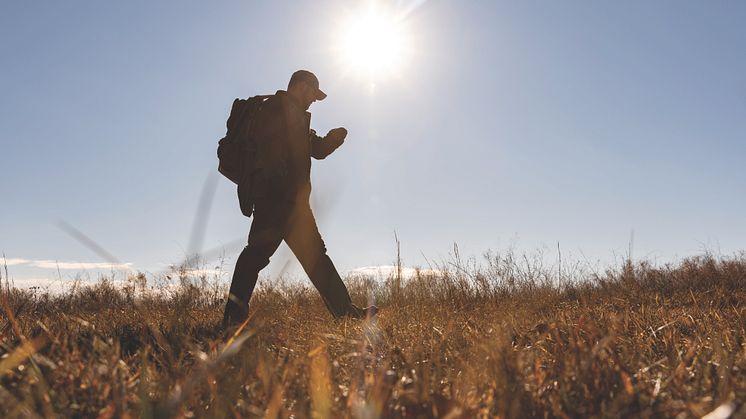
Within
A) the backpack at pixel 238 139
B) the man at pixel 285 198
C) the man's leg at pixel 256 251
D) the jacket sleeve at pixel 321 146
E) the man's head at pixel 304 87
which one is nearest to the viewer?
the man's leg at pixel 256 251

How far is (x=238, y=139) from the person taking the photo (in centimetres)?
377

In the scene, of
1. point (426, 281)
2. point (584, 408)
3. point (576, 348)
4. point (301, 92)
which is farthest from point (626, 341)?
point (426, 281)

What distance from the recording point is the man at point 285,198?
3549mm

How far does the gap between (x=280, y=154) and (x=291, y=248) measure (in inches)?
28.7

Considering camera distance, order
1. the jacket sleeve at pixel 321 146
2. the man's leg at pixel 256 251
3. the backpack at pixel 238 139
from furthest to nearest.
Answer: the jacket sleeve at pixel 321 146
the backpack at pixel 238 139
the man's leg at pixel 256 251

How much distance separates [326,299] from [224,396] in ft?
8.30

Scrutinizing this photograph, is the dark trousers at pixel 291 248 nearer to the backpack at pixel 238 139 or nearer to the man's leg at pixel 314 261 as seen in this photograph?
the man's leg at pixel 314 261

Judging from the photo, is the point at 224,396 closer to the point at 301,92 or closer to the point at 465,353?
the point at 465,353

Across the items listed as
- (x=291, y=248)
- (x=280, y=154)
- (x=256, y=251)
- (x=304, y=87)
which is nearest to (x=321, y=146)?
(x=304, y=87)

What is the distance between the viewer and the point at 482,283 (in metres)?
5.29

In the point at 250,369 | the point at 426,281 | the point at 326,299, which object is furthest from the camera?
the point at 426,281

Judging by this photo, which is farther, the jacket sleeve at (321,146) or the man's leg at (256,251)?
the jacket sleeve at (321,146)

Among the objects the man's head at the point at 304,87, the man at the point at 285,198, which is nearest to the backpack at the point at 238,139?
the man at the point at 285,198

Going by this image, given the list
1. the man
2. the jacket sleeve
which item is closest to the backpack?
the man
